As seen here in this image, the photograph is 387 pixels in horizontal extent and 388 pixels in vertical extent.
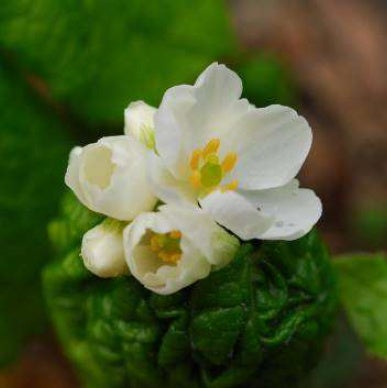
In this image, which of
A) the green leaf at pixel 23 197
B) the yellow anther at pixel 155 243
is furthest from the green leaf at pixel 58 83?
the yellow anther at pixel 155 243

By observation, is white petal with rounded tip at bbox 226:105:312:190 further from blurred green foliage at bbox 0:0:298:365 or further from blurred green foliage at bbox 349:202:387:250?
blurred green foliage at bbox 349:202:387:250

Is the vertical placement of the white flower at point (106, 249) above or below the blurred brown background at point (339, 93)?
above

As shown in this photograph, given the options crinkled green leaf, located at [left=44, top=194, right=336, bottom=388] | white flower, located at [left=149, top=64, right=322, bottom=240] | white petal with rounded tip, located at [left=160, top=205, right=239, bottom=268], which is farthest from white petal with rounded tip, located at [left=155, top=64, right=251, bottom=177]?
crinkled green leaf, located at [left=44, top=194, right=336, bottom=388]

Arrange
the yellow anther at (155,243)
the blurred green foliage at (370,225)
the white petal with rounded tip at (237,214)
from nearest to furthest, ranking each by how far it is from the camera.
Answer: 1. the white petal with rounded tip at (237,214)
2. the yellow anther at (155,243)
3. the blurred green foliage at (370,225)

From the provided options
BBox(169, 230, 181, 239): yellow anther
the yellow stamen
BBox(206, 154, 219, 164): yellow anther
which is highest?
BBox(206, 154, 219, 164): yellow anther

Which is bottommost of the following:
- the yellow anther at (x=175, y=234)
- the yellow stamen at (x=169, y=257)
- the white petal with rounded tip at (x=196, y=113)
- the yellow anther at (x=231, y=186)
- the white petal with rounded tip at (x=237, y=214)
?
the yellow stamen at (x=169, y=257)

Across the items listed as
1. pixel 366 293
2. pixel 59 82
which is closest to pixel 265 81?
pixel 59 82

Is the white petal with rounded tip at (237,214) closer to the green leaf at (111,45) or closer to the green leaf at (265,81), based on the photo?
the green leaf at (111,45)
